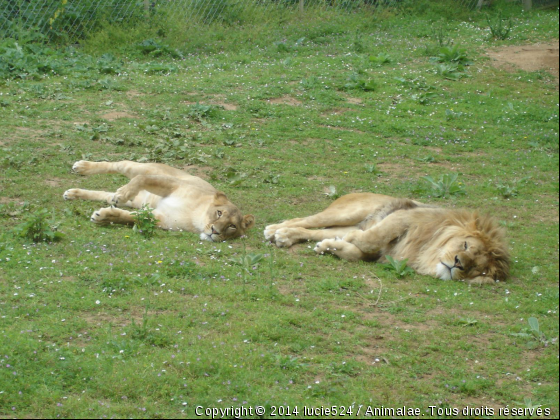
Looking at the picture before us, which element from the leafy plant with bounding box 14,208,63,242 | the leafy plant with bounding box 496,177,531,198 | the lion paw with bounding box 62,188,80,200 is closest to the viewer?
the leafy plant with bounding box 14,208,63,242

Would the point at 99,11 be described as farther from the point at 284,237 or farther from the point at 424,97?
the point at 284,237

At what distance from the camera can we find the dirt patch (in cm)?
1565

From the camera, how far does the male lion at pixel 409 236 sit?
6.76 m

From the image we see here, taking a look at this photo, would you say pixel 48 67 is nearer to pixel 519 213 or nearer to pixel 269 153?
pixel 269 153

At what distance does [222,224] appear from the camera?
7.25m

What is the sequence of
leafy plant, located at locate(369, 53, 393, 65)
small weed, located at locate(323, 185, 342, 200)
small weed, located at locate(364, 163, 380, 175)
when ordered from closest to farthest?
small weed, located at locate(323, 185, 342, 200), small weed, located at locate(364, 163, 380, 175), leafy plant, located at locate(369, 53, 393, 65)

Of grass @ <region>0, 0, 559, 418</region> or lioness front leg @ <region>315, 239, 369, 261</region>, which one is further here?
lioness front leg @ <region>315, 239, 369, 261</region>

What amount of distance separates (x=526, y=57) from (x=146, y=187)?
1206cm

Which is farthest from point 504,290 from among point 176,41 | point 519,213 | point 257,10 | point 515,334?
point 257,10

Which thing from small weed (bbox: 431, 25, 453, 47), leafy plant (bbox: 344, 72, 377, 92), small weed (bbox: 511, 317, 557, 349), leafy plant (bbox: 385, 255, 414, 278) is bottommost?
leafy plant (bbox: 385, 255, 414, 278)

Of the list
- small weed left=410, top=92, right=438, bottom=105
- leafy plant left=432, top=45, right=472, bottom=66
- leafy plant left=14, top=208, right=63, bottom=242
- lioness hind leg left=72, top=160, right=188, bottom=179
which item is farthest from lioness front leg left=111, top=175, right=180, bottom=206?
leafy plant left=432, top=45, right=472, bottom=66

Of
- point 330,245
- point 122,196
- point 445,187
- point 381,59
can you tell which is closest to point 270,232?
point 330,245

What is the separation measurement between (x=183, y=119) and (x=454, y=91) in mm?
5985

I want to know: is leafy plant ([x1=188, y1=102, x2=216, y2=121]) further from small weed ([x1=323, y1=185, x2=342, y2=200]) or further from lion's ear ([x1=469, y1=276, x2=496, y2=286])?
lion's ear ([x1=469, y1=276, x2=496, y2=286])
